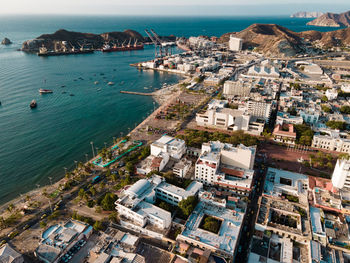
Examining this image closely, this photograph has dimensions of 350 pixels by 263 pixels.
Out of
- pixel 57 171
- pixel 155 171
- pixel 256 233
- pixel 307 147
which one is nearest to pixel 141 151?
pixel 155 171

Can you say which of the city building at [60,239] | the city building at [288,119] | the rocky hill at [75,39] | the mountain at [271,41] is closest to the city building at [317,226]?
the city building at [60,239]

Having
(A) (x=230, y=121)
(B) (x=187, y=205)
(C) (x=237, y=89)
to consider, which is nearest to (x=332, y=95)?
(C) (x=237, y=89)

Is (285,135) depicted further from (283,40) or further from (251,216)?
(283,40)

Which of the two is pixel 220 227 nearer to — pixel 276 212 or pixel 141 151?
pixel 276 212

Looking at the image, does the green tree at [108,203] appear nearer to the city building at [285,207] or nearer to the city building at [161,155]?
the city building at [161,155]

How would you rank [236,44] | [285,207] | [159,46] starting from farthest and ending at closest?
[236,44], [159,46], [285,207]
